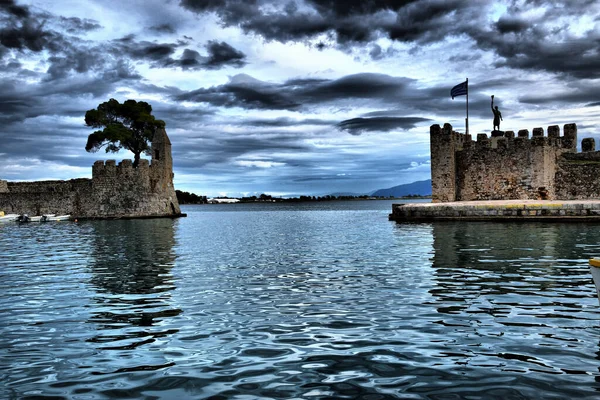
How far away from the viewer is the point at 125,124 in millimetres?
52844

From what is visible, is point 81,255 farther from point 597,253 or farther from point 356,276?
point 597,253

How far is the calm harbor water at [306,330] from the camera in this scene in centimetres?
459

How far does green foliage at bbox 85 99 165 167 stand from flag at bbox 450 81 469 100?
3034 cm

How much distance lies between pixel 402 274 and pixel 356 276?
3.27 feet

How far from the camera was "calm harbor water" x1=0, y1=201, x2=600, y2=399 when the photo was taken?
4.59m

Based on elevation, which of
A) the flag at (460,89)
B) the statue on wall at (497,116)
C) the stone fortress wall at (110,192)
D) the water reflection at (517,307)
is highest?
the flag at (460,89)

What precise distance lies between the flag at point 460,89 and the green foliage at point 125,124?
30336 millimetres

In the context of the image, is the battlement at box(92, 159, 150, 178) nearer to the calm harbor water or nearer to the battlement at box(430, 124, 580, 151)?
the battlement at box(430, 124, 580, 151)

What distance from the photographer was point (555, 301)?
793cm

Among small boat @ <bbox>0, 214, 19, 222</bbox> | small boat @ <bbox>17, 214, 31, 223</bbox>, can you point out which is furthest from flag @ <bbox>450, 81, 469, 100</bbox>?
small boat @ <bbox>0, 214, 19, 222</bbox>

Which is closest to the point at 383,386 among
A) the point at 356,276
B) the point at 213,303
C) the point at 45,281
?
the point at 213,303

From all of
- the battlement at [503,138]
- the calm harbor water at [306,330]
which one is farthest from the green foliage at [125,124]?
the calm harbor water at [306,330]

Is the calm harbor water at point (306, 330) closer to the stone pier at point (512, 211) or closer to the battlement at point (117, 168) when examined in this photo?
the stone pier at point (512, 211)

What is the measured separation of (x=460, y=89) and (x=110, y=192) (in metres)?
30.2
